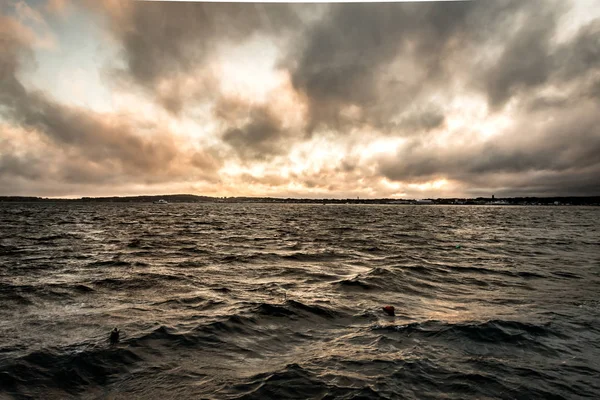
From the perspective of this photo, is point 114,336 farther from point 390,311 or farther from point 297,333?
point 390,311

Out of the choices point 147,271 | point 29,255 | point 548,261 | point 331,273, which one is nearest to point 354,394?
point 331,273

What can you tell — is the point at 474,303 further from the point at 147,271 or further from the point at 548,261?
the point at 147,271

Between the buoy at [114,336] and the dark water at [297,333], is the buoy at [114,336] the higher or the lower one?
the higher one

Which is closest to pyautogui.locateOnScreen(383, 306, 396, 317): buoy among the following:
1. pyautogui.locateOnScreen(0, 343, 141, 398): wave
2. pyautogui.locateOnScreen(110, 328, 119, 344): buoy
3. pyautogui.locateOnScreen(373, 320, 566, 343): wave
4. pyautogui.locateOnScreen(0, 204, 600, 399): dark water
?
pyautogui.locateOnScreen(0, 204, 600, 399): dark water

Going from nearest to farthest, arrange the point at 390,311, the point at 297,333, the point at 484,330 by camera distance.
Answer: the point at 484,330 < the point at 297,333 < the point at 390,311

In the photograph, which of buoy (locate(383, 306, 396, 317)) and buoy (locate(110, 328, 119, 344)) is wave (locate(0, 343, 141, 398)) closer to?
buoy (locate(110, 328, 119, 344))

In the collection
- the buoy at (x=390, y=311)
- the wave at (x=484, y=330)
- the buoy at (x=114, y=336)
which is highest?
the buoy at (x=114, y=336)

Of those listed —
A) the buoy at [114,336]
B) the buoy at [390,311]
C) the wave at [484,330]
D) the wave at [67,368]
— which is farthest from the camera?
the buoy at [390,311]

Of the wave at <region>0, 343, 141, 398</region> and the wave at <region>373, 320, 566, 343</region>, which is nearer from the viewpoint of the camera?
the wave at <region>0, 343, 141, 398</region>

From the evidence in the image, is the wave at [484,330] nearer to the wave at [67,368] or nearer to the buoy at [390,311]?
the buoy at [390,311]

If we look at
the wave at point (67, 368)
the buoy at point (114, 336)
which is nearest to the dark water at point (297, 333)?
the wave at point (67, 368)

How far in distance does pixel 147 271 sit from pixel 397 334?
8.46 meters

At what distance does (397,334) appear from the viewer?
5699mm

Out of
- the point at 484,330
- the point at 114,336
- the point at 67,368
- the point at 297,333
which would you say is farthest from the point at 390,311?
the point at 67,368
